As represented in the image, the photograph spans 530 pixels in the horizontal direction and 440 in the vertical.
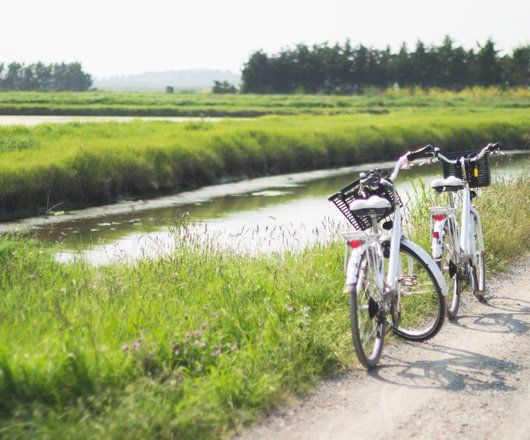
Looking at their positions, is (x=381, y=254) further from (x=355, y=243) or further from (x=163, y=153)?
(x=163, y=153)

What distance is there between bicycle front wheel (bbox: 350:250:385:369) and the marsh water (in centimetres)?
456

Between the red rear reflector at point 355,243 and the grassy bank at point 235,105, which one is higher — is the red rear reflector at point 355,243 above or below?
above

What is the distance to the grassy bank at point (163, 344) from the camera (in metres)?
4.39

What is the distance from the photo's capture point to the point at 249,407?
486 centimetres

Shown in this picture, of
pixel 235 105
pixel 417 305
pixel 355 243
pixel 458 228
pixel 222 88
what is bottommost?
pixel 235 105

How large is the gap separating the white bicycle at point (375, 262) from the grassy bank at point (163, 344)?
31 centimetres

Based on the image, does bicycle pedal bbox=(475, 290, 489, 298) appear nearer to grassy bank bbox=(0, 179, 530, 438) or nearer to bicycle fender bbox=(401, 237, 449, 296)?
grassy bank bbox=(0, 179, 530, 438)

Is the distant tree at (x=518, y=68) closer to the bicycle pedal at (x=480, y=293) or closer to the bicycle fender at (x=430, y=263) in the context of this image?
the bicycle pedal at (x=480, y=293)

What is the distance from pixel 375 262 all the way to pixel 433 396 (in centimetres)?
98

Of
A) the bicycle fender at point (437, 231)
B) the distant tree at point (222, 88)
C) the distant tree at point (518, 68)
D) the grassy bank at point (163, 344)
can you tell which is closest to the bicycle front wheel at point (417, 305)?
the bicycle fender at point (437, 231)

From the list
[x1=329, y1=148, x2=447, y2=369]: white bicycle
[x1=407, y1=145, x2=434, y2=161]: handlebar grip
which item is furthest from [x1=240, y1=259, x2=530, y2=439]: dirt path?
[x1=407, y1=145, x2=434, y2=161]: handlebar grip

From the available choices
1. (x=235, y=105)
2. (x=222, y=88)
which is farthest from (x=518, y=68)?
(x=235, y=105)

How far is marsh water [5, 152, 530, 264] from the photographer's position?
1258cm

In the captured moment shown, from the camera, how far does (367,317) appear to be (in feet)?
18.8
